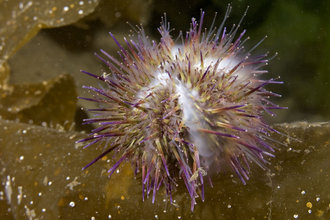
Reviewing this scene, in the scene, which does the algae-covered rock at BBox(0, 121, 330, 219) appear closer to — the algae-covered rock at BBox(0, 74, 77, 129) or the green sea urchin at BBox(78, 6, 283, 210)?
the green sea urchin at BBox(78, 6, 283, 210)

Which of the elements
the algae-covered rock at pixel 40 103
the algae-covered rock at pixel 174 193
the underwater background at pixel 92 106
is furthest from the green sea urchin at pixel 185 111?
the algae-covered rock at pixel 40 103

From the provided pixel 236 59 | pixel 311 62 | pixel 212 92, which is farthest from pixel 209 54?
pixel 311 62

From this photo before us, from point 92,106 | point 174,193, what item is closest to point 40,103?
point 92,106

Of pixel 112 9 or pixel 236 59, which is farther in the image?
pixel 112 9

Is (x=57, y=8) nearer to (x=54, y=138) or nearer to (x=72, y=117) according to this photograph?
(x=72, y=117)

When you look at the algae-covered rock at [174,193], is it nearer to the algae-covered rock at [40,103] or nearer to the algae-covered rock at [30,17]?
the algae-covered rock at [40,103]

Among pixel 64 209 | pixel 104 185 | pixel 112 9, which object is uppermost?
pixel 112 9

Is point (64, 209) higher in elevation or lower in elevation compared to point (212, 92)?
lower
